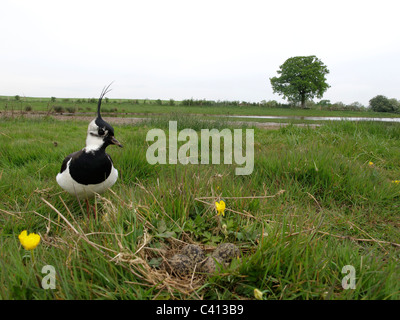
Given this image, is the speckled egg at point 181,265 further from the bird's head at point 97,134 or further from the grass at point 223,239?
the bird's head at point 97,134

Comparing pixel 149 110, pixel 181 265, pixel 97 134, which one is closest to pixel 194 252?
pixel 181 265

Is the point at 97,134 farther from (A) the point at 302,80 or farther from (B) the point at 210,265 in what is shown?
(A) the point at 302,80

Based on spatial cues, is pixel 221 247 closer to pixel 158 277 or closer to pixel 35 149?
pixel 158 277

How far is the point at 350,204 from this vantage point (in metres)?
3.02

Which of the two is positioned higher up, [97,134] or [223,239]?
[97,134]

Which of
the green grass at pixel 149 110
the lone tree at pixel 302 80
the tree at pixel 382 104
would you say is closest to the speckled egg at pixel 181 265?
the green grass at pixel 149 110

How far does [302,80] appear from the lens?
46.6 metres

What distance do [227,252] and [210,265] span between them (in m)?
0.14

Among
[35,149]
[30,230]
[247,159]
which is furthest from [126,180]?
[35,149]

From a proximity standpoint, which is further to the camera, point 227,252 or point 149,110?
point 149,110

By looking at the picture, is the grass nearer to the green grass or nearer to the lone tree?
the green grass

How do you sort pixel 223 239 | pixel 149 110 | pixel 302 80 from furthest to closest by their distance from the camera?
pixel 302 80 < pixel 149 110 < pixel 223 239

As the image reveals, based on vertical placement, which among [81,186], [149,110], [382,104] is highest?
[382,104]

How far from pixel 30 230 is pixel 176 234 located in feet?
5.02
